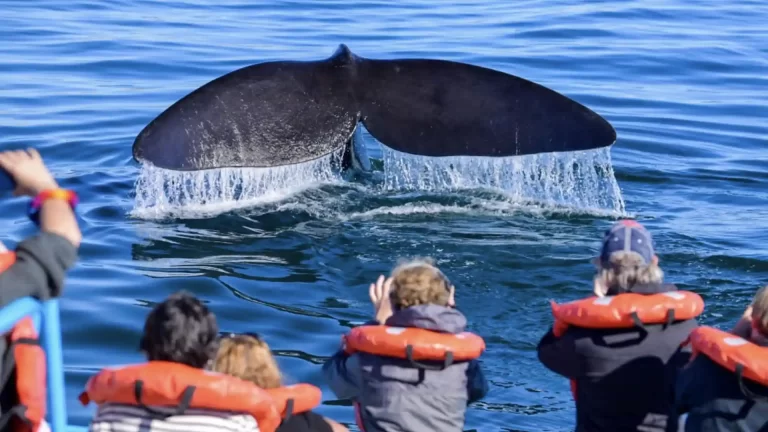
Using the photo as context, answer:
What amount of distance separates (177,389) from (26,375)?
1.36 feet

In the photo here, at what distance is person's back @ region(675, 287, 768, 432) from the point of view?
407 cm

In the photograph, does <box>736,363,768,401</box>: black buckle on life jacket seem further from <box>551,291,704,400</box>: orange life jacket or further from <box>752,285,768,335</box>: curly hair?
<box>551,291,704,400</box>: orange life jacket

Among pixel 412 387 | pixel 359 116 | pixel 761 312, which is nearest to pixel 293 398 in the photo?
pixel 412 387

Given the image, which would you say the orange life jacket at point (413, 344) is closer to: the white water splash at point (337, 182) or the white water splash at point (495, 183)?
the white water splash at point (337, 182)

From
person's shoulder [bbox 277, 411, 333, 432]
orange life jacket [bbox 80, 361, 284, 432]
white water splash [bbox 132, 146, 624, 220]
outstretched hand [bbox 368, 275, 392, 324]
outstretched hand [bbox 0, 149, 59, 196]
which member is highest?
outstretched hand [bbox 0, 149, 59, 196]

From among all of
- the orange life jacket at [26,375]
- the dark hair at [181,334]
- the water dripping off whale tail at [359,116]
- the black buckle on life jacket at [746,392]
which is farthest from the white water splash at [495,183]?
the orange life jacket at [26,375]

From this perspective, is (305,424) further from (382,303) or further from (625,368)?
(625,368)

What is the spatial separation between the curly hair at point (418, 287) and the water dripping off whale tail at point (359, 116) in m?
2.10

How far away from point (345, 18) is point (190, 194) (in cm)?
1273

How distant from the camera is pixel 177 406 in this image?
3.55m

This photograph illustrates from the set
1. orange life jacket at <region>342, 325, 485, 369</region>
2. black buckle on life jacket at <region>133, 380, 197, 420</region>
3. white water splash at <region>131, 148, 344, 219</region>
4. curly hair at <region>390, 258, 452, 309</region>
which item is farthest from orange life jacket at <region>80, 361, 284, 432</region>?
white water splash at <region>131, 148, 344, 219</region>

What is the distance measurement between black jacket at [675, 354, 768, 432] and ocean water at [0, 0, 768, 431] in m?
1.32

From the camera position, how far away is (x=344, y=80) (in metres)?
7.06

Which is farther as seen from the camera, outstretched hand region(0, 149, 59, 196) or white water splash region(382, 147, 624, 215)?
white water splash region(382, 147, 624, 215)
